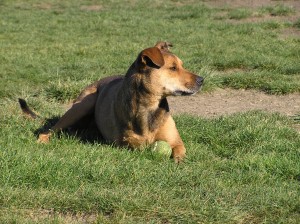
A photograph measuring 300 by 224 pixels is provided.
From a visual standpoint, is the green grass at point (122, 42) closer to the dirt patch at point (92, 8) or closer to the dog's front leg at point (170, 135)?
the dirt patch at point (92, 8)

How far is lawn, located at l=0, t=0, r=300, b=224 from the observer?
12.4 ft

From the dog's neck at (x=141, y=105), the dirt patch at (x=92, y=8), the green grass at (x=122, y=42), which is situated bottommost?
the green grass at (x=122, y=42)

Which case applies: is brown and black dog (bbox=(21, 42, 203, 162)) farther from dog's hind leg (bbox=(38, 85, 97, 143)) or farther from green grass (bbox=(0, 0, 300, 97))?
green grass (bbox=(0, 0, 300, 97))

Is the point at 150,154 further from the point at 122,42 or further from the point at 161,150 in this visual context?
the point at 122,42

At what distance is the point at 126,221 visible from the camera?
3.58 meters

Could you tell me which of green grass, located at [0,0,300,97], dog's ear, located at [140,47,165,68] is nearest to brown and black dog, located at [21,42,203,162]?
dog's ear, located at [140,47,165,68]

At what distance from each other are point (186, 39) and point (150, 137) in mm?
7266

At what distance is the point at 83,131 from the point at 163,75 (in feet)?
4.58

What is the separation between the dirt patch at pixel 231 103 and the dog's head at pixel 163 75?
160 centimetres

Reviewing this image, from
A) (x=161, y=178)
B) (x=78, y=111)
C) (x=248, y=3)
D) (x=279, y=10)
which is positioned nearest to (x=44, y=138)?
(x=78, y=111)

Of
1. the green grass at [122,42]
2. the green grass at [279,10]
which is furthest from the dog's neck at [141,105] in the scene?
the green grass at [279,10]

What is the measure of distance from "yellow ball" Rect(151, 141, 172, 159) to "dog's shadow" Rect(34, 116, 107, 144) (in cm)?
76

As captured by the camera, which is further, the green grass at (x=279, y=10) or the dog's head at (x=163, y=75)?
the green grass at (x=279, y=10)

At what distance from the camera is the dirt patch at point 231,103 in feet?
23.7
